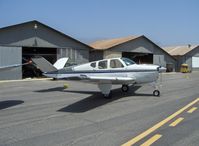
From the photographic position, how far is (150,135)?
16.9ft

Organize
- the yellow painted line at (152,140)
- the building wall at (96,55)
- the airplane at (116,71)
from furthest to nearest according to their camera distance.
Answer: the building wall at (96,55) < the airplane at (116,71) < the yellow painted line at (152,140)

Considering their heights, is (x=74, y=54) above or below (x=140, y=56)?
below

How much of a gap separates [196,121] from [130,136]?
7.84ft

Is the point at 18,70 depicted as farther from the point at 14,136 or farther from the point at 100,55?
the point at 14,136

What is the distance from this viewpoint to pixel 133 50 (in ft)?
112

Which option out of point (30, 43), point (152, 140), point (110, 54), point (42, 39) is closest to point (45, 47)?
point (42, 39)

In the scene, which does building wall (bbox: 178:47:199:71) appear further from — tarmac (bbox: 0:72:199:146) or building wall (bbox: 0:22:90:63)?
tarmac (bbox: 0:72:199:146)

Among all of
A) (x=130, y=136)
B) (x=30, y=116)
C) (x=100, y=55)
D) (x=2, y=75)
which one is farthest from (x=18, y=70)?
(x=130, y=136)

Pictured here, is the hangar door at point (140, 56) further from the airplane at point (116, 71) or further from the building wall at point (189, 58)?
the airplane at point (116, 71)

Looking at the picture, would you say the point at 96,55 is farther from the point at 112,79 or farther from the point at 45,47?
the point at 112,79

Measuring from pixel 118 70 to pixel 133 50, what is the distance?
23.5 meters

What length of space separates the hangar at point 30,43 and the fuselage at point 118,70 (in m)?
12.0

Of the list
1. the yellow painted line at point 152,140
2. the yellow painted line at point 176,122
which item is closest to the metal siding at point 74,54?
the yellow painted line at point 176,122

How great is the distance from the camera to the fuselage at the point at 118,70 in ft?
36.1
